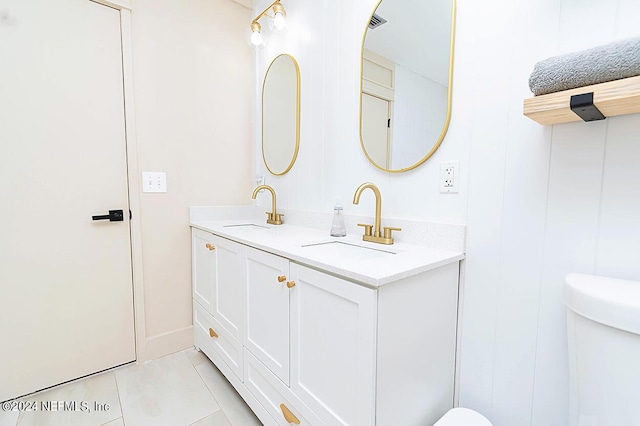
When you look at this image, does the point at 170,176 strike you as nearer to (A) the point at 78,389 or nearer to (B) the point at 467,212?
(A) the point at 78,389

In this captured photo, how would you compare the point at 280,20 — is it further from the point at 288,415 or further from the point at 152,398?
the point at 152,398

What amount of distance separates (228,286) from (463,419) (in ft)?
3.65

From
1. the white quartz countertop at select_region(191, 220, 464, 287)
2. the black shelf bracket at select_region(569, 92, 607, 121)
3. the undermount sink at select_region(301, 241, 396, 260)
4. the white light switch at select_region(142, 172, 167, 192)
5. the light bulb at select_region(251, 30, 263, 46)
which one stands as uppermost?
the light bulb at select_region(251, 30, 263, 46)

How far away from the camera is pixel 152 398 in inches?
57.6

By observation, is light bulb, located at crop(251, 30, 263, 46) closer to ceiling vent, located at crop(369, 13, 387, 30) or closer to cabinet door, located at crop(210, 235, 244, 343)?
ceiling vent, located at crop(369, 13, 387, 30)

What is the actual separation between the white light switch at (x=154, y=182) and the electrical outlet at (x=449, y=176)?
163cm

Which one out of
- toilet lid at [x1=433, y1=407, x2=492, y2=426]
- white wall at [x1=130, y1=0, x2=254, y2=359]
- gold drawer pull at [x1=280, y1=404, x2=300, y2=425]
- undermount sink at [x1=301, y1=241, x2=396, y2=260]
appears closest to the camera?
toilet lid at [x1=433, y1=407, x2=492, y2=426]

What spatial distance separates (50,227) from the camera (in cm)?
149

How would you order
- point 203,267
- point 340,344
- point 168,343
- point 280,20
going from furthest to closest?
point 168,343, point 203,267, point 280,20, point 340,344

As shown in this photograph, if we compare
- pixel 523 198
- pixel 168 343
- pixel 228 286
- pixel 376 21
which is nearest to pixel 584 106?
pixel 523 198

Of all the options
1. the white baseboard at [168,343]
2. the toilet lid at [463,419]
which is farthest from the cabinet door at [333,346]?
the white baseboard at [168,343]

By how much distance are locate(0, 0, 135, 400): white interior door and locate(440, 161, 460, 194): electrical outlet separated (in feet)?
5.65

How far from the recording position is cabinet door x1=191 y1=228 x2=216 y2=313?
5.42 feet

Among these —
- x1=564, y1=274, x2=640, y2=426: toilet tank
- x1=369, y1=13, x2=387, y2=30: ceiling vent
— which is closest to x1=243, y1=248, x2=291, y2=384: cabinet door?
x1=564, y1=274, x2=640, y2=426: toilet tank
